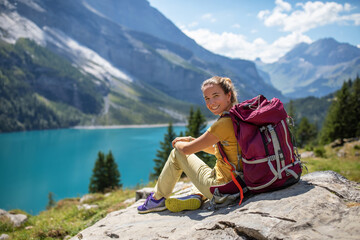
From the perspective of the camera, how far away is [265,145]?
336 cm

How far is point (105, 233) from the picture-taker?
4.27 metres

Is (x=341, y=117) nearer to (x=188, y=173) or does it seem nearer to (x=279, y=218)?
(x=188, y=173)

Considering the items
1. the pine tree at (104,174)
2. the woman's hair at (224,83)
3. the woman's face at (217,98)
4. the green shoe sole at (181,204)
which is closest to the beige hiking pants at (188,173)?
the green shoe sole at (181,204)

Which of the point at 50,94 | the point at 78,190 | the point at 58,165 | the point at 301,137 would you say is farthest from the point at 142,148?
the point at 50,94

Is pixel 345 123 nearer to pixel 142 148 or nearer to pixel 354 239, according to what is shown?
pixel 354 239

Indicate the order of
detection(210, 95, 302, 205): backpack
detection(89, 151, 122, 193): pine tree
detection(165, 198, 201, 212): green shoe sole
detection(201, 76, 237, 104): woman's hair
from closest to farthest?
detection(210, 95, 302, 205): backpack → detection(201, 76, 237, 104): woman's hair → detection(165, 198, 201, 212): green shoe sole → detection(89, 151, 122, 193): pine tree

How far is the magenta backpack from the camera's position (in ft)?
11.0

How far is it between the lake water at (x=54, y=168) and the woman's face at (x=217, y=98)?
32.1 meters

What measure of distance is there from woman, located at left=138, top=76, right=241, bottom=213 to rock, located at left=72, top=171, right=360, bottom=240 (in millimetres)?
320

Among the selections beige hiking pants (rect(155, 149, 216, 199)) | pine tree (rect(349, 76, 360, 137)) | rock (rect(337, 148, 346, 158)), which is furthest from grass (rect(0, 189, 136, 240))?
pine tree (rect(349, 76, 360, 137))

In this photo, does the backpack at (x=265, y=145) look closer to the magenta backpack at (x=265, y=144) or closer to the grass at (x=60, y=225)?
the magenta backpack at (x=265, y=144)

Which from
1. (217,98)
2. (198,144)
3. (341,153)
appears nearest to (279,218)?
(198,144)

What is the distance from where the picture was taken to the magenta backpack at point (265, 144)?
3359mm

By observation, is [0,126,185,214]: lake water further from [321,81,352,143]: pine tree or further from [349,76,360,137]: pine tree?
[349,76,360,137]: pine tree
